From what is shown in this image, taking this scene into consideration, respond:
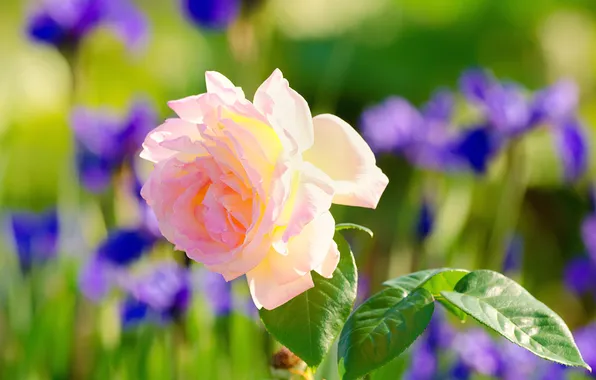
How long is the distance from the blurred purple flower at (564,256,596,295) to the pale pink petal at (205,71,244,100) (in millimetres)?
986

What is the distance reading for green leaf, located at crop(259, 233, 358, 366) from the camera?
40cm

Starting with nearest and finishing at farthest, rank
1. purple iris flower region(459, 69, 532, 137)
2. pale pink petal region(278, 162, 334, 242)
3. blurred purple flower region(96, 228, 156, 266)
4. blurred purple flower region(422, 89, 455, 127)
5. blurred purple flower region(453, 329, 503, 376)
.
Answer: pale pink petal region(278, 162, 334, 242) → blurred purple flower region(453, 329, 503, 376) → blurred purple flower region(96, 228, 156, 266) → purple iris flower region(459, 69, 532, 137) → blurred purple flower region(422, 89, 455, 127)

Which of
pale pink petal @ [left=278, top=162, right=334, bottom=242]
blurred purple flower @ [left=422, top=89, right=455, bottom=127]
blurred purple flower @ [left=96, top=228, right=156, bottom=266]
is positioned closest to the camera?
pale pink petal @ [left=278, top=162, right=334, bottom=242]

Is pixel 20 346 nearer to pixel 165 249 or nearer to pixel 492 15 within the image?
pixel 165 249

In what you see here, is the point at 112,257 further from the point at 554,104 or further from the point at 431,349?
the point at 554,104

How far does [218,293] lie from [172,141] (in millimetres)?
736

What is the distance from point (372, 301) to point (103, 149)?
0.80m

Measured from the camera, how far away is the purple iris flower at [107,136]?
1142mm

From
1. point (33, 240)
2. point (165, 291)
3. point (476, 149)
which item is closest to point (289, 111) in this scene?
point (165, 291)

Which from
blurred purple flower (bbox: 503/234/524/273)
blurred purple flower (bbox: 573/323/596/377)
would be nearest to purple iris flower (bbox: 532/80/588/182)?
blurred purple flower (bbox: 503/234/524/273)

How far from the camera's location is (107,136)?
1.16 metres

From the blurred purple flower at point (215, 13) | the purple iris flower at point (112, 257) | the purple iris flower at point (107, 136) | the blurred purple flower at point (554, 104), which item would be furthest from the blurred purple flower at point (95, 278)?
the blurred purple flower at point (554, 104)

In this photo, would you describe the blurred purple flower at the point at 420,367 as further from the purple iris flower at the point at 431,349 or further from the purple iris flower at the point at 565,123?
the purple iris flower at the point at 565,123

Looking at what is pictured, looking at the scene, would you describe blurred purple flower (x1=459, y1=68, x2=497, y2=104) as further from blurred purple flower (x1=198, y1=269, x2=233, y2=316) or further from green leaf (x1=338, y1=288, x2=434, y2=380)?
green leaf (x1=338, y1=288, x2=434, y2=380)
